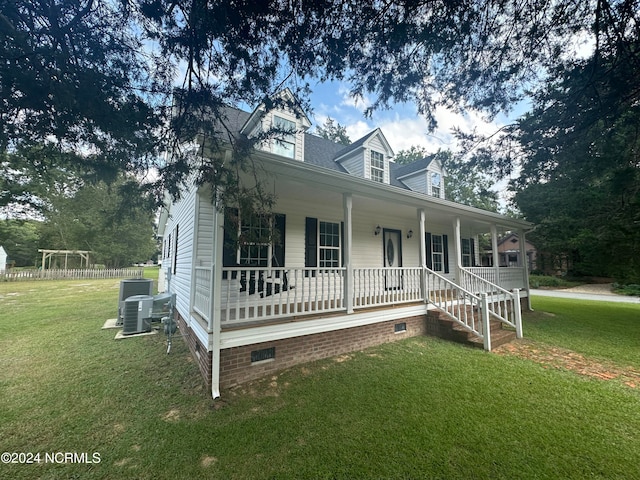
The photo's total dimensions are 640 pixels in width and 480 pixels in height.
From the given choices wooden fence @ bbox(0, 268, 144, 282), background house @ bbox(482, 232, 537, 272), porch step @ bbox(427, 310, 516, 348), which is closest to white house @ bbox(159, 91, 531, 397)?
porch step @ bbox(427, 310, 516, 348)

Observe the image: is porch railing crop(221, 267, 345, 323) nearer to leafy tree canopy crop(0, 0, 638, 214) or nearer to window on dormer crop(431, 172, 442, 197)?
leafy tree canopy crop(0, 0, 638, 214)

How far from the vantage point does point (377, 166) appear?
372 inches

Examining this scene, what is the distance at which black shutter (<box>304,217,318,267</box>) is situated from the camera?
22.7 feet

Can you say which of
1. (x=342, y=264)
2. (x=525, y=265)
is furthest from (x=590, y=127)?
(x=525, y=265)

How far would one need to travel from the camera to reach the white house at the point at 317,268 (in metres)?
4.11

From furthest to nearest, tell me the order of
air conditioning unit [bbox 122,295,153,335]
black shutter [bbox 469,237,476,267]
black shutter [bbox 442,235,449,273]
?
black shutter [bbox 469,237,476,267] < black shutter [bbox 442,235,449,273] < air conditioning unit [bbox 122,295,153,335]

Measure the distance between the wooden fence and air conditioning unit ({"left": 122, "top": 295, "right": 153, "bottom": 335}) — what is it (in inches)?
820

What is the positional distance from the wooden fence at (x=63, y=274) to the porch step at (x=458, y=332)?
2637cm

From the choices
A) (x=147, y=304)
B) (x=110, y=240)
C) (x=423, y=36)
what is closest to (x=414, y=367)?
(x=423, y=36)

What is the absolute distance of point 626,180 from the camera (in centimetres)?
311

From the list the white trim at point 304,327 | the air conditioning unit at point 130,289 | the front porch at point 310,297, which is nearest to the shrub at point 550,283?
the front porch at point 310,297

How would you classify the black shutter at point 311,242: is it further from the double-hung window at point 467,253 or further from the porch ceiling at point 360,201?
the double-hung window at point 467,253

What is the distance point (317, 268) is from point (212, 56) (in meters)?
3.35

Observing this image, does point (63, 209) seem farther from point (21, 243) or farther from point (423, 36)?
point (423, 36)
